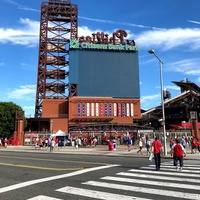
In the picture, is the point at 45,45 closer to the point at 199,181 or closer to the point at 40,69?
the point at 40,69

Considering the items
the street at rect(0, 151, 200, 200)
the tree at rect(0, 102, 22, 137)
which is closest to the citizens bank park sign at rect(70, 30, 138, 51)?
the tree at rect(0, 102, 22, 137)

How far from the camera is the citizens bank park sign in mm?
81125

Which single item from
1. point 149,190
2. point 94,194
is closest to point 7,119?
point 94,194

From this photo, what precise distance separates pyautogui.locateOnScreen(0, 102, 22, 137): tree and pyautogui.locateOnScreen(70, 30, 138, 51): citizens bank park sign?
29813mm

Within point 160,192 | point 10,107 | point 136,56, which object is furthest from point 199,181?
point 136,56

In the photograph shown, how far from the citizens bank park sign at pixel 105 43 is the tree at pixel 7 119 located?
1174 inches

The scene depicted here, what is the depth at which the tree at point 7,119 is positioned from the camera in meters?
59.2

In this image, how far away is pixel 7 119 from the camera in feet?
197

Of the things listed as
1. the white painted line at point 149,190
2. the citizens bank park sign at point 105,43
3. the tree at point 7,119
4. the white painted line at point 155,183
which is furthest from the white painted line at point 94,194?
the citizens bank park sign at point 105,43

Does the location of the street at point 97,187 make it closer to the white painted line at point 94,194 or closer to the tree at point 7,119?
the white painted line at point 94,194

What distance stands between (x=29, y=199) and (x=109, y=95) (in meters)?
74.2

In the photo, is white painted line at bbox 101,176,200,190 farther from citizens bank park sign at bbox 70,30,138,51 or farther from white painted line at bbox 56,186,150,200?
citizens bank park sign at bbox 70,30,138,51

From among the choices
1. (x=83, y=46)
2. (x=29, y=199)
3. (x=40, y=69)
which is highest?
(x=83, y=46)

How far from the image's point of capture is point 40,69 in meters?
82.6
